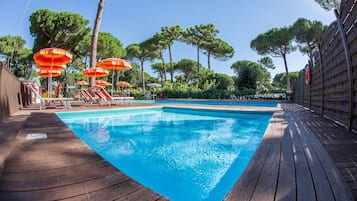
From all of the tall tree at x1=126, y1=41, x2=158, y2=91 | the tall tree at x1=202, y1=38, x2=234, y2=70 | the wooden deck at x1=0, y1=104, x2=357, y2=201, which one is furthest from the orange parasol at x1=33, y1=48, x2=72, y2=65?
the tall tree at x1=202, y1=38, x2=234, y2=70

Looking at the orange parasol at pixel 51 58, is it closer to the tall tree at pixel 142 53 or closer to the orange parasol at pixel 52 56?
the orange parasol at pixel 52 56

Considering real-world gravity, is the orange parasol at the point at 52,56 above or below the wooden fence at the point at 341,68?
above

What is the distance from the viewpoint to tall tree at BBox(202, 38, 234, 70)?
2670 centimetres

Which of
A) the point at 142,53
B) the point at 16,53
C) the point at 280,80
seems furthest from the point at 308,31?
the point at 280,80

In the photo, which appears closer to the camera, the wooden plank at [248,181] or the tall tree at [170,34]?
the wooden plank at [248,181]

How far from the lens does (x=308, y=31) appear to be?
18.2m

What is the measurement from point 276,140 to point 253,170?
119 cm

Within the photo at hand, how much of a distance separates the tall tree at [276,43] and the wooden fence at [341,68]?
55.6 feet

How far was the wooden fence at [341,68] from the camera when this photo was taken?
9.09 feet

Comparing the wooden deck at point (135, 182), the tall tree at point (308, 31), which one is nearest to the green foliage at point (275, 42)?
the tall tree at point (308, 31)

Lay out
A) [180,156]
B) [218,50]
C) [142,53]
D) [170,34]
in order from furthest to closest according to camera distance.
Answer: [142,53] → [218,50] → [170,34] → [180,156]

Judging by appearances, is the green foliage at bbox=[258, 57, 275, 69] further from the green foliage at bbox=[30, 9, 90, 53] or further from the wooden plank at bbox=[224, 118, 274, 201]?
the wooden plank at bbox=[224, 118, 274, 201]

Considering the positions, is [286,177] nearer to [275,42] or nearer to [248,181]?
[248,181]

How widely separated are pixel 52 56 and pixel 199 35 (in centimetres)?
2039
